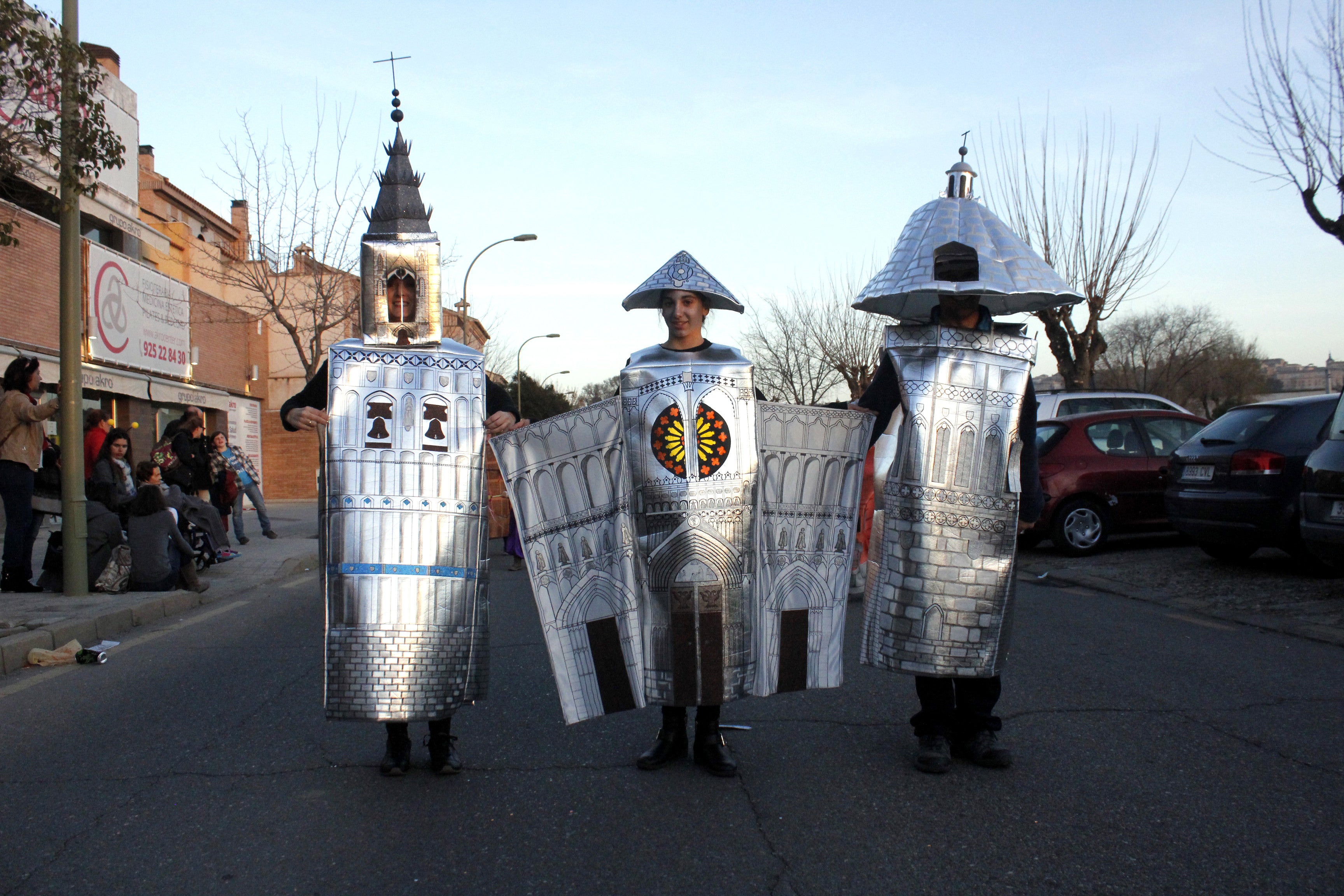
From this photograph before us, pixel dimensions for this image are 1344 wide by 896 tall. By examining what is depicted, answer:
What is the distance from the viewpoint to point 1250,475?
896 cm

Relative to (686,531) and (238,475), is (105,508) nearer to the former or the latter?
(238,475)

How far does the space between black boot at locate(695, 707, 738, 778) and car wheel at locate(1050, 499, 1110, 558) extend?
811 centimetres

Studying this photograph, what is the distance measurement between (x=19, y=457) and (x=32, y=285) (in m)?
11.6

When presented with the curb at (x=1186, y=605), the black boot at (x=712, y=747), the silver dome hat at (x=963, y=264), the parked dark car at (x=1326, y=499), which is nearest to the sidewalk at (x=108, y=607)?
the black boot at (x=712, y=747)

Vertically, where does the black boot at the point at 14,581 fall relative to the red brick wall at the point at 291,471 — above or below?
below

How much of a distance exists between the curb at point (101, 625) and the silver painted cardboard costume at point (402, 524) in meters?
3.99

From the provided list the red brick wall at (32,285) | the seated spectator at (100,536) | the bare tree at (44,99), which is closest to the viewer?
the bare tree at (44,99)

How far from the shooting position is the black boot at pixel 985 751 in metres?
4.25

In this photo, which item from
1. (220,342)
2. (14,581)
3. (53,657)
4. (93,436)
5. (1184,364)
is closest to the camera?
(53,657)

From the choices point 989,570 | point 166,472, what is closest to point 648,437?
point 989,570

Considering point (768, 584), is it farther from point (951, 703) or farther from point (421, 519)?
point (421, 519)

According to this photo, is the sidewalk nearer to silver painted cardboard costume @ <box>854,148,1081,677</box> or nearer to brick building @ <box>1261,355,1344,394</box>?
silver painted cardboard costume @ <box>854,148,1081,677</box>

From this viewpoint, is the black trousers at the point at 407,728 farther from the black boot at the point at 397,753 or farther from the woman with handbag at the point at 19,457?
the woman with handbag at the point at 19,457

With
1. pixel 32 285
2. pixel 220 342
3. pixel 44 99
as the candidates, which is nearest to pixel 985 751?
pixel 44 99
